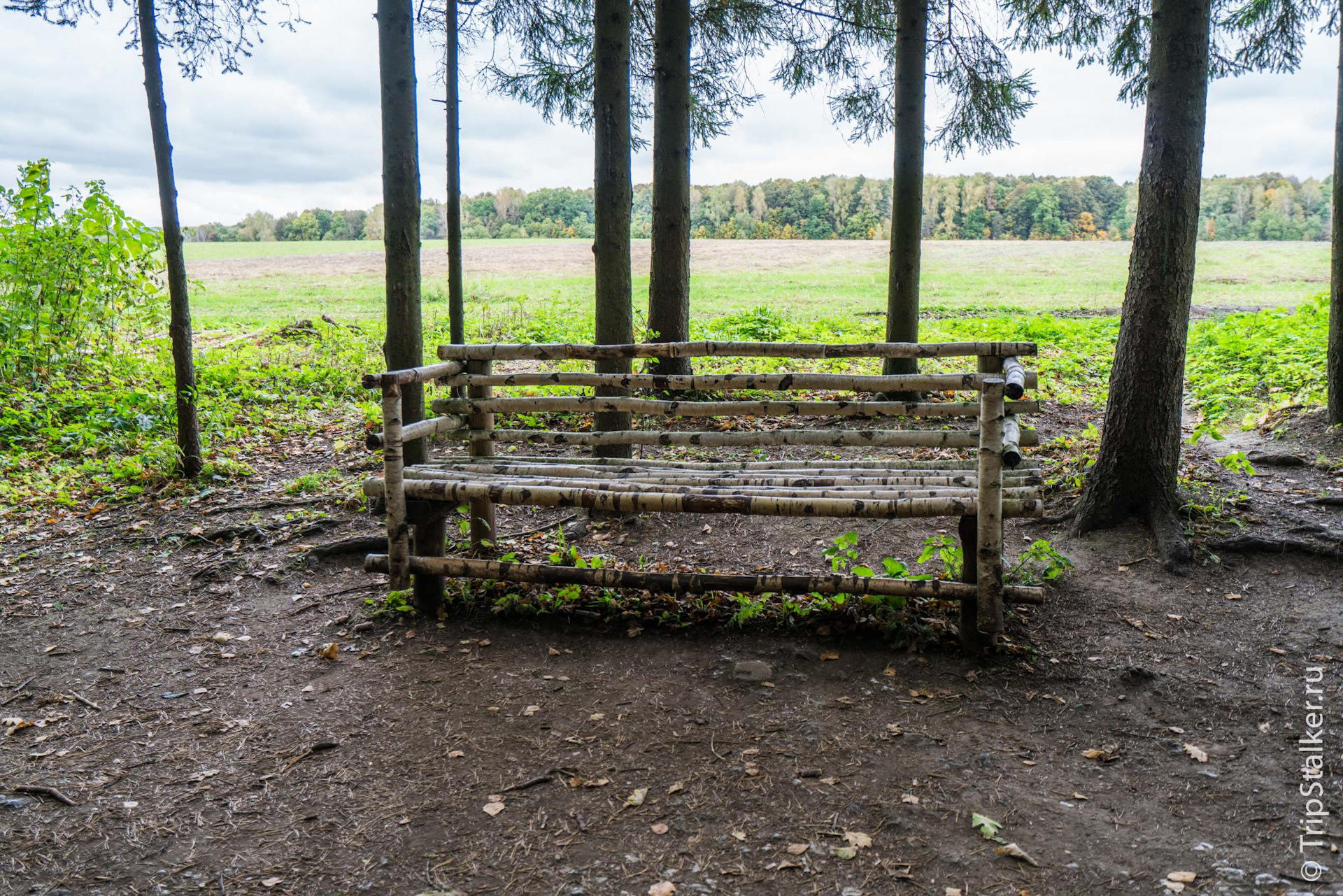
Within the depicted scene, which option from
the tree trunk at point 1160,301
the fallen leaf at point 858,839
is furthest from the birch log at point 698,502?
the tree trunk at point 1160,301

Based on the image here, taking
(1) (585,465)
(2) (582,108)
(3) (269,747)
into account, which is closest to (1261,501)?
(1) (585,465)

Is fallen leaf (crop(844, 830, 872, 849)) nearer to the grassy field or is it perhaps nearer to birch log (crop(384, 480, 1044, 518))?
birch log (crop(384, 480, 1044, 518))

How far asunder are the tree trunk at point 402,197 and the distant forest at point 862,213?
35.2m

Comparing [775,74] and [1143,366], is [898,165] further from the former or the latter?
[1143,366]

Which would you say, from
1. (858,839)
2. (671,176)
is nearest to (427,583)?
(858,839)

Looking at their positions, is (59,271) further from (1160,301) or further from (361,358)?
(1160,301)

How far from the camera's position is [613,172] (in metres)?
Result: 5.95

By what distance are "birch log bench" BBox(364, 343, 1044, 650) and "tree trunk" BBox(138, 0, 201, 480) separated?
305 cm

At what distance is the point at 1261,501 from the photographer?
5.06 m

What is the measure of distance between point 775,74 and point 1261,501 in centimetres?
722

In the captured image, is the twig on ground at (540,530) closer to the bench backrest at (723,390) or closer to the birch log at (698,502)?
the bench backrest at (723,390)

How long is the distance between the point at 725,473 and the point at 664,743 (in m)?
1.55

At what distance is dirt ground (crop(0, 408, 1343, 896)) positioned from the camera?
2379mm

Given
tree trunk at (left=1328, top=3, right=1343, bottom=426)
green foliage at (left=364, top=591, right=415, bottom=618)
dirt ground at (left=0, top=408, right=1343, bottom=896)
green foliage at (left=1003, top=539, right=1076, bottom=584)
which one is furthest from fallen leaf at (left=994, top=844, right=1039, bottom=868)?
tree trunk at (left=1328, top=3, right=1343, bottom=426)
